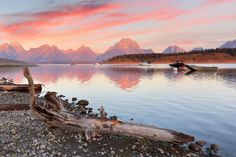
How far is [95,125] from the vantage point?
45.2 feet

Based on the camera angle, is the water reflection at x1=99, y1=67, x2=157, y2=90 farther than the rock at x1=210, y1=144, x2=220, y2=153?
Yes

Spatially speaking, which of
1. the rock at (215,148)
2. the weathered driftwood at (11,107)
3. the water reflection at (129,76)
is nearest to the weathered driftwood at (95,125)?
the rock at (215,148)

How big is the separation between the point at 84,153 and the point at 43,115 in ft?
11.1

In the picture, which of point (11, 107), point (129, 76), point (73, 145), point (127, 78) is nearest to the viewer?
point (73, 145)

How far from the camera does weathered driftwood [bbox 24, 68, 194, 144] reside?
43.4ft

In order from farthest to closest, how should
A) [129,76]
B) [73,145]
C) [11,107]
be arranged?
[129,76] < [11,107] < [73,145]

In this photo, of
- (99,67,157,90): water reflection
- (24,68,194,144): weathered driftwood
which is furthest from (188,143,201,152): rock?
(99,67,157,90): water reflection

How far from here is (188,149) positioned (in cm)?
1447

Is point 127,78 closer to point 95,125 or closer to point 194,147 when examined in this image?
point 194,147

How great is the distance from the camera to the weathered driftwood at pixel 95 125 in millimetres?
13226

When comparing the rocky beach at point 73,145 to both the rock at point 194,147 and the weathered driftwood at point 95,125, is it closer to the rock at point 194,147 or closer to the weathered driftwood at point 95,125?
the rock at point 194,147

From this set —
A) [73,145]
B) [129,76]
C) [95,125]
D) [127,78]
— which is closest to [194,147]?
[95,125]

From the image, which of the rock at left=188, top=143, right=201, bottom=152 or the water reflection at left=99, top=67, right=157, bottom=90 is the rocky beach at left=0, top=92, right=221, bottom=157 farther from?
the water reflection at left=99, top=67, right=157, bottom=90

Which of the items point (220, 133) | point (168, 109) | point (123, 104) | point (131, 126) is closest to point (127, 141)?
point (131, 126)
